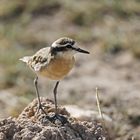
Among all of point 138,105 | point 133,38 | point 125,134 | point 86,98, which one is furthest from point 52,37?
point 125,134

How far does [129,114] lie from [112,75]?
7.63ft

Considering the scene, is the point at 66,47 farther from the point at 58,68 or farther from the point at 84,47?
the point at 84,47

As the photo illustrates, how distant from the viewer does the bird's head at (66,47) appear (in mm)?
5930

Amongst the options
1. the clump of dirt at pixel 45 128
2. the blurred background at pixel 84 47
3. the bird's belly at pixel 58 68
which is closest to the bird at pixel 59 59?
the bird's belly at pixel 58 68

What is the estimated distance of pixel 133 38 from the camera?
1179 centimetres

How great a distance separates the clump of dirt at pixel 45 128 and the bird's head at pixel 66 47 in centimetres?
49

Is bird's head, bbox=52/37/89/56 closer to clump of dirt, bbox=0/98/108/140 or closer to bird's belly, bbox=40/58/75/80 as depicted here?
bird's belly, bbox=40/58/75/80

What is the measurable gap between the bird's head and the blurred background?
1.75 m

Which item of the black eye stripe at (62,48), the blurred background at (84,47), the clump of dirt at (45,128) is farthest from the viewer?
the blurred background at (84,47)

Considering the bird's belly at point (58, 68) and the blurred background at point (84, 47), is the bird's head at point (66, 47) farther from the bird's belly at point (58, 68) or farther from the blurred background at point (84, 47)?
the blurred background at point (84, 47)

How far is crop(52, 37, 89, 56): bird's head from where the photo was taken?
5.93m

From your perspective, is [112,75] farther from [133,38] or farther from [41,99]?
[41,99]

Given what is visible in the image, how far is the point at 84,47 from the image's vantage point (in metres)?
11.9

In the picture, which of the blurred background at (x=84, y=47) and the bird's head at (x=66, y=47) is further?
the blurred background at (x=84, y=47)
